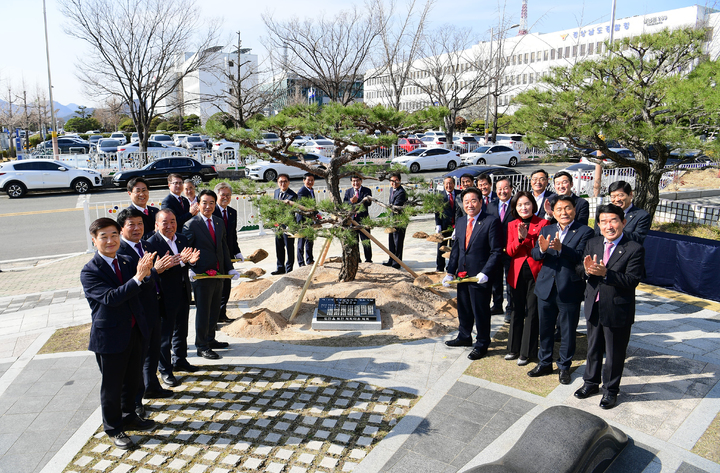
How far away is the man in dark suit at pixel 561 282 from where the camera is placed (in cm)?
515

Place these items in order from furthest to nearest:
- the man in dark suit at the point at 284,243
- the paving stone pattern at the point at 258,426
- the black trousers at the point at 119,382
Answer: the man in dark suit at the point at 284,243 < the black trousers at the point at 119,382 < the paving stone pattern at the point at 258,426

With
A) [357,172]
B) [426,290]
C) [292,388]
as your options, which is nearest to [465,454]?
[292,388]

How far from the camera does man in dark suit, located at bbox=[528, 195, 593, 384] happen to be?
5.15m

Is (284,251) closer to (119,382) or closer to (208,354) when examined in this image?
(208,354)

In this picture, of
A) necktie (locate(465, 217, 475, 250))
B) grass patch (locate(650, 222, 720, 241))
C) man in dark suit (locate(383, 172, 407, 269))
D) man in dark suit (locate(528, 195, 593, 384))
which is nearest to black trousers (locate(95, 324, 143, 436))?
necktie (locate(465, 217, 475, 250))

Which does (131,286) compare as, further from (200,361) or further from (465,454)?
(465,454)

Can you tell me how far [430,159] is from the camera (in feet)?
88.4

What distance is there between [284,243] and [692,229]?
330 inches

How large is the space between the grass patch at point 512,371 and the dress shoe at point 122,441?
3.26m

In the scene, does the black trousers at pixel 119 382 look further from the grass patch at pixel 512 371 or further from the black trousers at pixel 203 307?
the grass patch at pixel 512 371

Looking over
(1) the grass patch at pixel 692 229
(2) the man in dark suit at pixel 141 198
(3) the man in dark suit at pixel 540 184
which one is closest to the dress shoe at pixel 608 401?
(3) the man in dark suit at pixel 540 184

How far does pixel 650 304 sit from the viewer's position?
7.74 m

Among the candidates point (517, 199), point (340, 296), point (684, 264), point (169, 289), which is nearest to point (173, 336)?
point (169, 289)

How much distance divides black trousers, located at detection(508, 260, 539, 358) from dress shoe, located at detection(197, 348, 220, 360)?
3324 millimetres
